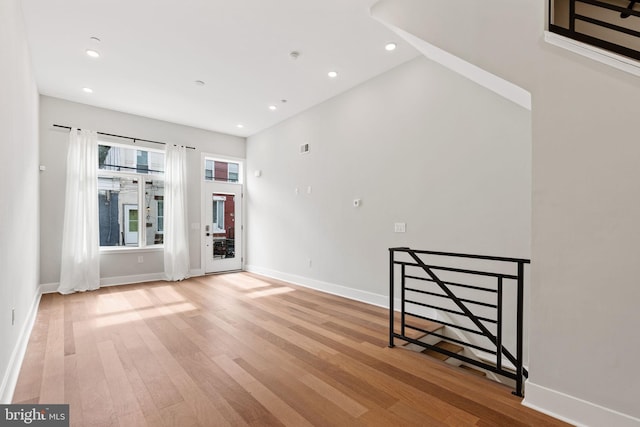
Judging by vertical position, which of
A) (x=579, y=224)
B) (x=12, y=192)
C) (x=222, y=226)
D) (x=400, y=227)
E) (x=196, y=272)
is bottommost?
(x=196, y=272)

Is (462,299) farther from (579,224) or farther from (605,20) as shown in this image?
(605,20)

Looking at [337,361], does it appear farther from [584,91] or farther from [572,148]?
[584,91]

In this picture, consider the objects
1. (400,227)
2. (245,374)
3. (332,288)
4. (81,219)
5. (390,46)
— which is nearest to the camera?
(245,374)

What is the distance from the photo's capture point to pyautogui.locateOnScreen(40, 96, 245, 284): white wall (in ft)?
16.6

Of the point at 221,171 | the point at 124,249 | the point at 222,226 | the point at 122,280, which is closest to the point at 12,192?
the point at 124,249

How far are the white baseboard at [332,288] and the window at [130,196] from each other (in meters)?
2.57

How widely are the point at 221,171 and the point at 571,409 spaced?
7185mm

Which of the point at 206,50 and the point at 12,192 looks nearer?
the point at 12,192

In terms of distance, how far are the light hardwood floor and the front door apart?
2836mm

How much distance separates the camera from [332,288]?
16.5ft

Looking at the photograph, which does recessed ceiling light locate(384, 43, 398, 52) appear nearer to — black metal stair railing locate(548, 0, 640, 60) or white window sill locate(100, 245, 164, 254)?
black metal stair railing locate(548, 0, 640, 60)

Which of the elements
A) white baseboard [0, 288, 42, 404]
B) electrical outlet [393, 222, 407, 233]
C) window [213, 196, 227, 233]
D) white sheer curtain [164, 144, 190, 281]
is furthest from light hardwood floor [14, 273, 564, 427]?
window [213, 196, 227, 233]

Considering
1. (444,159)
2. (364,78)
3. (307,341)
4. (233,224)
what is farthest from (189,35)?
(233,224)

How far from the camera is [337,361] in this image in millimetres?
2645
